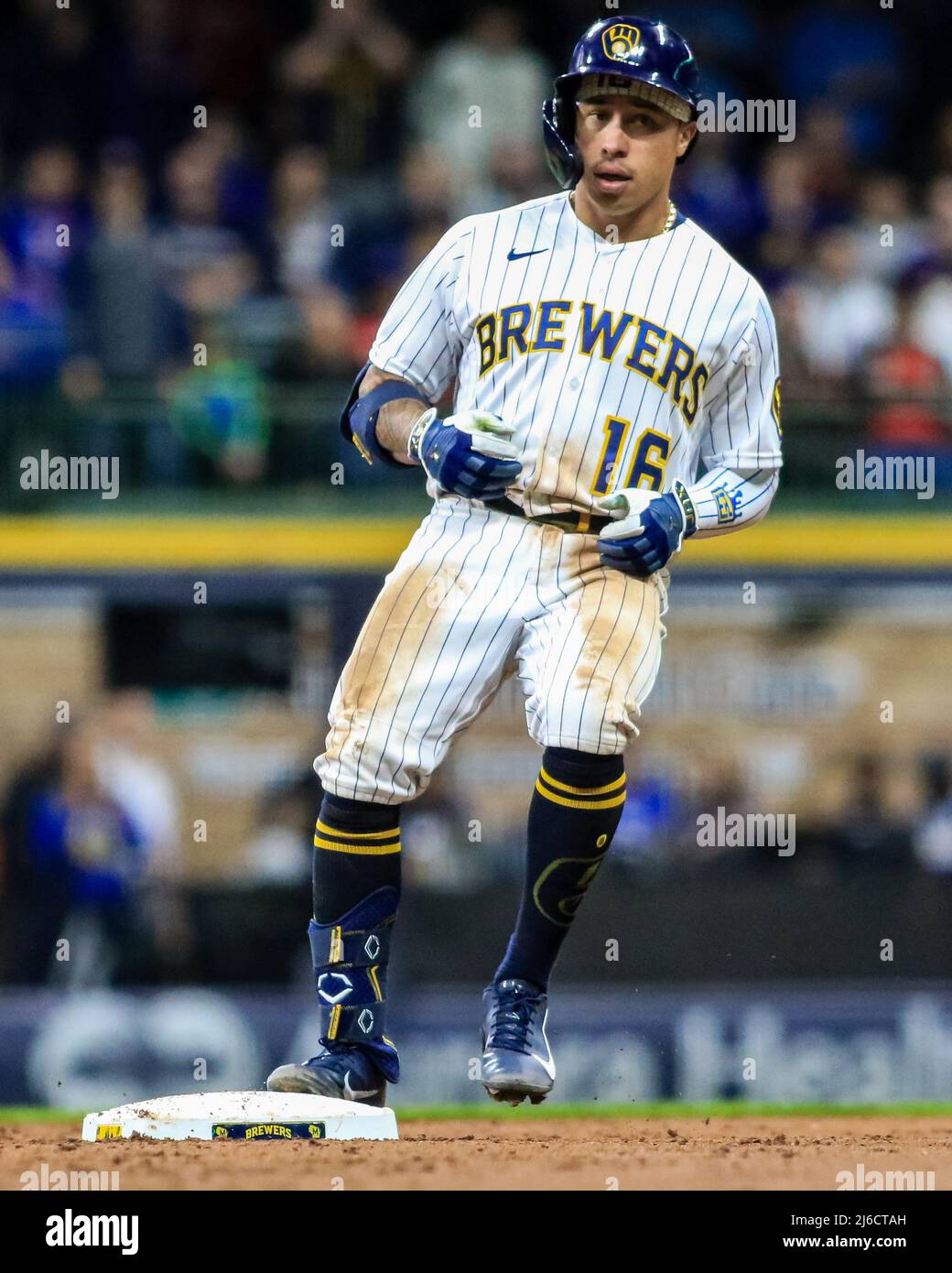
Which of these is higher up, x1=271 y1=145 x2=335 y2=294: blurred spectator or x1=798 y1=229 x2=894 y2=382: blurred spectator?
x1=271 y1=145 x2=335 y2=294: blurred spectator

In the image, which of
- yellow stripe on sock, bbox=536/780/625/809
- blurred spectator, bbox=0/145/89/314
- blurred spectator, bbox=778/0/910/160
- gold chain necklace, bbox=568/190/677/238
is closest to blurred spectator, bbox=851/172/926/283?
blurred spectator, bbox=778/0/910/160

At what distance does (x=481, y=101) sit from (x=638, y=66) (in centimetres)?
755

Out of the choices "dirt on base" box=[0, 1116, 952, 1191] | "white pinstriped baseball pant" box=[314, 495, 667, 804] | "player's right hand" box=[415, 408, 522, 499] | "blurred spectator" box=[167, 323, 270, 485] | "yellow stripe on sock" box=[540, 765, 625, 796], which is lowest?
"dirt on base" box=[0, 1116, 952, 1191]

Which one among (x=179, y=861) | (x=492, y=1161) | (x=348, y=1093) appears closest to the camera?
(x=492, y=1161)

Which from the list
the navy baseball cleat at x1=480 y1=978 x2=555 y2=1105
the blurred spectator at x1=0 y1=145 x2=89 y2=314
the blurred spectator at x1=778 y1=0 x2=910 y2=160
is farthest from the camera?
the blurred spectator at x1=778 y1=0 x2=910 y2=160

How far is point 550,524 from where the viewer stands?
4941 millimetres

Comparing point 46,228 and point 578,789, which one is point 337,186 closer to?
point 46,228

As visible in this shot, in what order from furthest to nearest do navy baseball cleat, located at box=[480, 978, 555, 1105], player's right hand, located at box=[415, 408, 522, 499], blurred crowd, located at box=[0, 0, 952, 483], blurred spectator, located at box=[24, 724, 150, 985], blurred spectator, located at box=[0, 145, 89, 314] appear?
1. blurred spectator, located at box=[0, 145, 89, 314]
2. blurred crowd, located at box=[0, 0, 952, 483]
3. blurred spectator, located at box=[24, 724, 150, 985]
4. navy baseball cleat, located at box=[480, 978, 555, 1105]
5. player's right hand, located at box=[415, 408, 522, 499]

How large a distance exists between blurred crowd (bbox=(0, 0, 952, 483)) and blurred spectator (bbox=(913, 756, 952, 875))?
1.85m

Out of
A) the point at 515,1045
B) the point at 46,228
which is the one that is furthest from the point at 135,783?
the point at 515,1045

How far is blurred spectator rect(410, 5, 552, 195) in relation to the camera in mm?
11891

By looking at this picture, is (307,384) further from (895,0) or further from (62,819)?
(895,0)

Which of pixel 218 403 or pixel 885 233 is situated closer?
pixel 218 403

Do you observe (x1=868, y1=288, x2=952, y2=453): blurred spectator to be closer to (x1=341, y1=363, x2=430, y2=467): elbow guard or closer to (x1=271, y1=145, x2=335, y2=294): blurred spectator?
(x1=271, y1=145, x2=335, y2=294): blurred spectator
